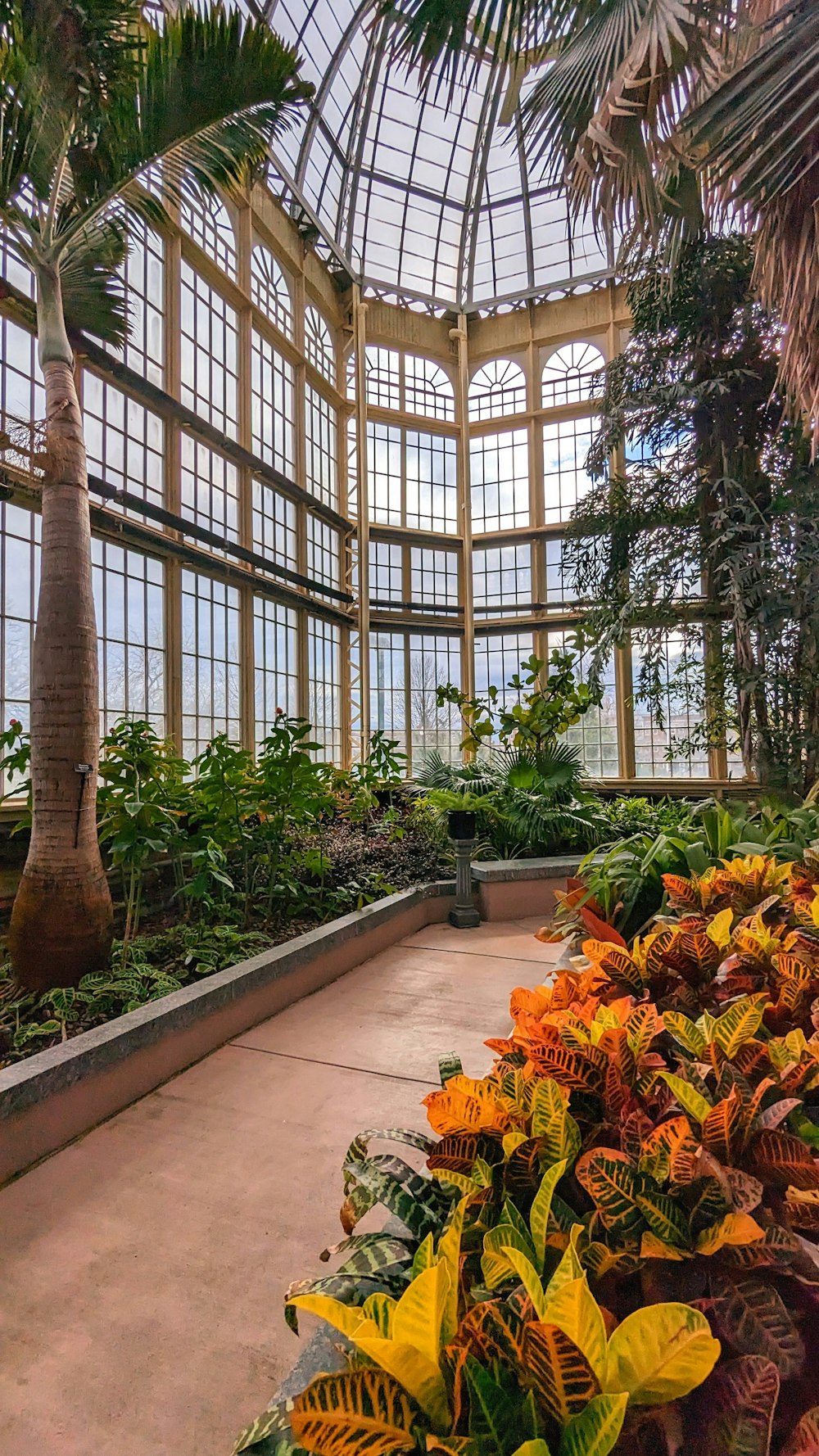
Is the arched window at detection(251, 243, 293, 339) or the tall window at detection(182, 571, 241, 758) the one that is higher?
the arched window at detection(251, 243, 293, 339)

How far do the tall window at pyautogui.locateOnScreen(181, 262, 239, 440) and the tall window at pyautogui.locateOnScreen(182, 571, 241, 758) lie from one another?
79.1 inches

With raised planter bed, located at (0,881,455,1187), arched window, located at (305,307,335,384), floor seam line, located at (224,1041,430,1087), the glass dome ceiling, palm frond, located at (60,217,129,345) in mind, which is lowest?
floor seam line, located at (224,1041,430,1087)

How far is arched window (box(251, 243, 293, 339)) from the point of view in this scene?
9148 mm

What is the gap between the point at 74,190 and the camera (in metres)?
3.15

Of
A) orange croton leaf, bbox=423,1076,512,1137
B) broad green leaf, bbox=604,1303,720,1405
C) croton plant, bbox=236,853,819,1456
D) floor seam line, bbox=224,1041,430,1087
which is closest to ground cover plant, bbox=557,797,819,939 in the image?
floor seam line, bbox=224,1041,430,1087

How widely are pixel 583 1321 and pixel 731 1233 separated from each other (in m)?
0.24

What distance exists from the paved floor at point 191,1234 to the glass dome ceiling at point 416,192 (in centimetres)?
1099

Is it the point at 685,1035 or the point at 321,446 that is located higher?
the point at 321,446

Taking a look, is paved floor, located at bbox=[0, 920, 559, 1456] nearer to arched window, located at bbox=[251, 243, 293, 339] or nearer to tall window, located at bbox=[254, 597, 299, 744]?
tall window, located at bbox=[254, 597, 299, 744]

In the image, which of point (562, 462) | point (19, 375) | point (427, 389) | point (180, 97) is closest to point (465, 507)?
point (562, 462)

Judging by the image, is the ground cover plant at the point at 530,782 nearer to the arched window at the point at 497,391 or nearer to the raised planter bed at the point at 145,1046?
the raised planter bed at the point at 145,1046

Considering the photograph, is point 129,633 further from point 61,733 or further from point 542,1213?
point 542,1213

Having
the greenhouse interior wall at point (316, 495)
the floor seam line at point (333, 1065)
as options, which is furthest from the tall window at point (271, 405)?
the floor seam line at point (333, 1065)

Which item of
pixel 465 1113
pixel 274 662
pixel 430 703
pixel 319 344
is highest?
pixel 319 344
